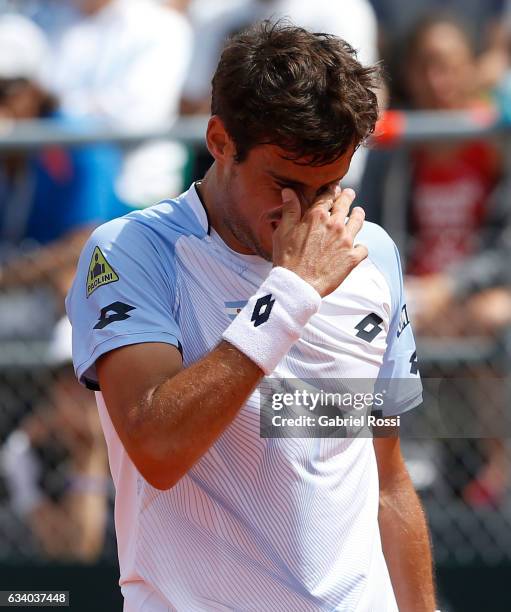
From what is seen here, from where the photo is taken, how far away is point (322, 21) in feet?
17.1

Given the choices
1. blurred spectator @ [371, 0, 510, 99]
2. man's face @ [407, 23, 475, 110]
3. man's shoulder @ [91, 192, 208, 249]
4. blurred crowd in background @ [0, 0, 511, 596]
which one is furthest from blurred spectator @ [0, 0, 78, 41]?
man's shoulder @ [91, 192, 208, 249]

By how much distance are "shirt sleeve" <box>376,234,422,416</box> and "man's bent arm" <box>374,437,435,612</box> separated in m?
0.10

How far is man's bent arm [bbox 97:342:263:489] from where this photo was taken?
2025 millimetres

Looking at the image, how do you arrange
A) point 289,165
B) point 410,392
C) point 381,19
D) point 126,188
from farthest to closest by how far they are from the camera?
point 381,19, point 126,188, point 410,392, point 289,165

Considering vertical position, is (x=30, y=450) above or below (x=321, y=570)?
below

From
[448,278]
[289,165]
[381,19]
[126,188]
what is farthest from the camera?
[381,19]

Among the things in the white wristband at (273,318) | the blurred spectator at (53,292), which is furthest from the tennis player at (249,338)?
the blurred spectator at (53,292)

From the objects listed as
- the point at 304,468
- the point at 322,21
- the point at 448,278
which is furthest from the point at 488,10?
the point at 304,468

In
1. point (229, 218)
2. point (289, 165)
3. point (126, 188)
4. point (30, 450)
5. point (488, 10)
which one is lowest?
point (30, 450)

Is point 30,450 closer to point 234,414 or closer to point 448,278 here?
point 448,278

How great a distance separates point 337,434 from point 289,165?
578mm

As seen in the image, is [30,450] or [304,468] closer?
[304,468]

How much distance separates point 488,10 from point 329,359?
5.16 m

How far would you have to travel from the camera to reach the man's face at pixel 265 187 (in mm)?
2234
